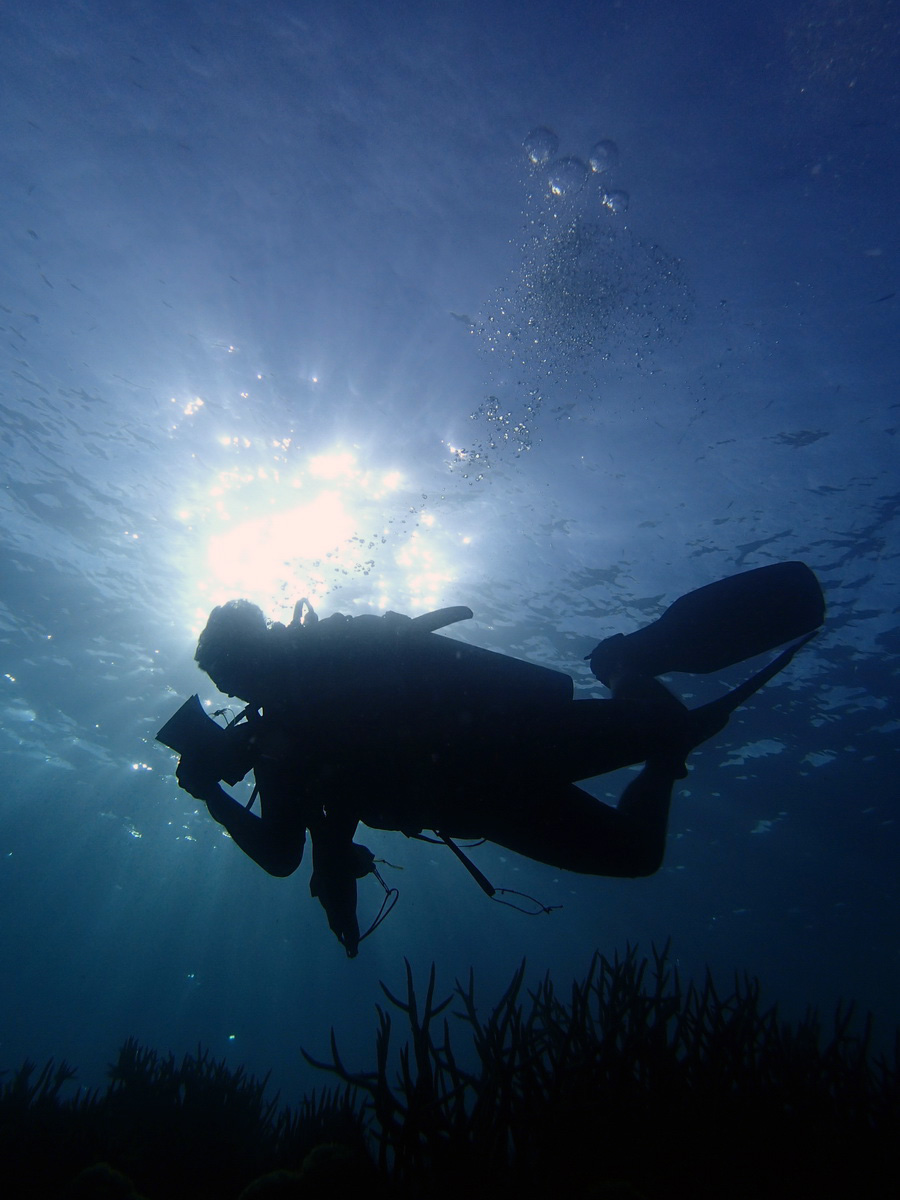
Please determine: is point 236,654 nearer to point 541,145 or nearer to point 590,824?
point 590,824

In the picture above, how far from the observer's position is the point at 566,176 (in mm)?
6512

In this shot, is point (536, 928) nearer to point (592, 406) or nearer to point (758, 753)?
point (758, 753)

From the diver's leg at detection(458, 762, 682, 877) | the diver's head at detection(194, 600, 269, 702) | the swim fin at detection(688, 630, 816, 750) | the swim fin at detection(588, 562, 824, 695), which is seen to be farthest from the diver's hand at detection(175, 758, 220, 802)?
the swim fin at detection(688, 630, 816, 750)

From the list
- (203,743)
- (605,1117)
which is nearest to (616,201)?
(203,743)

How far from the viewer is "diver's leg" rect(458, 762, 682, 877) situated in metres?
3.17

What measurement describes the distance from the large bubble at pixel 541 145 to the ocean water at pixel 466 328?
28 millimetres

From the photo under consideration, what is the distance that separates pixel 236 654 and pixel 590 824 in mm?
2434

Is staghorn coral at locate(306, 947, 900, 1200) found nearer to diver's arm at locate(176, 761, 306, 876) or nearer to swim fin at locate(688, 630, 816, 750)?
diver's arm at locate(176, 761, 306, 876)

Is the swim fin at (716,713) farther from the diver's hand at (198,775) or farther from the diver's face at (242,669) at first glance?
the diver's hand at (198,775)

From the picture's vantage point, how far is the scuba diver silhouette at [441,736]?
305 centimetres

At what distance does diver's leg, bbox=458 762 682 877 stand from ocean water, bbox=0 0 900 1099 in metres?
2.11

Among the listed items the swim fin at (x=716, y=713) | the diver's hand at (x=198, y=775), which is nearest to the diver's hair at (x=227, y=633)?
the diver's hand at (x=198, y=775)

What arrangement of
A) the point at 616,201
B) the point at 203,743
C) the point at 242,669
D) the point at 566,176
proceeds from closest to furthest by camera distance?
the point at 203,743 → the point at 242,669 → the point at 566,176 → the point at 616,201

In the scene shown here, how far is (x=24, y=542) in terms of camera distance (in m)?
14.5
